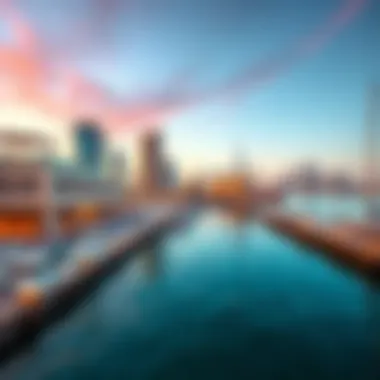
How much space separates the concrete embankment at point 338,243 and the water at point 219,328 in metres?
0.36

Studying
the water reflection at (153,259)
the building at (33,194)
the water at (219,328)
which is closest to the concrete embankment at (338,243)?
the water at (219,328)

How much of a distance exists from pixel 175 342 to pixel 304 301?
7.43 ft

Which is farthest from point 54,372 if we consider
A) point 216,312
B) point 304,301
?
point 304,301

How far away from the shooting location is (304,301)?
548 cm

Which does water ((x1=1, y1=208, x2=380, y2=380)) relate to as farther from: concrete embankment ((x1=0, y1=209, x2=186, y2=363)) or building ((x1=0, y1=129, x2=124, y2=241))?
building ((x1=0, y1=129, x2=124, y2=241))

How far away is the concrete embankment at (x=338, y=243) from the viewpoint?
21.6ft

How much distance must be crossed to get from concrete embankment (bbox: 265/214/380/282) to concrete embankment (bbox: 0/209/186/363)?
181 inches

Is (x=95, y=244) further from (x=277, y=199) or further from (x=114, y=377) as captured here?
(x=114, y=377)

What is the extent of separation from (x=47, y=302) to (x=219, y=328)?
1995mm

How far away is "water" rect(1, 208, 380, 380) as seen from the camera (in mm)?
3519

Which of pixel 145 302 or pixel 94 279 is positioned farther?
pixel 94 279

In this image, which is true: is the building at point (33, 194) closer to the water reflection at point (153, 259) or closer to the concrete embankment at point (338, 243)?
the water reflection at point (153, 259)

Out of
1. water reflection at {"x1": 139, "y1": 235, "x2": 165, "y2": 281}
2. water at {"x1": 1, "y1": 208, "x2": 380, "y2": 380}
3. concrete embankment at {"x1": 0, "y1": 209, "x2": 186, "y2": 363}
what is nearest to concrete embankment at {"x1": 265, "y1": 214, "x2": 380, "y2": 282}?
water at {"x1": 1, "y1": 208, "x2": 380, "y2": 380}

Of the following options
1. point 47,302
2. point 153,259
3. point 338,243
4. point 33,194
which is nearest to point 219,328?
point 47,302
